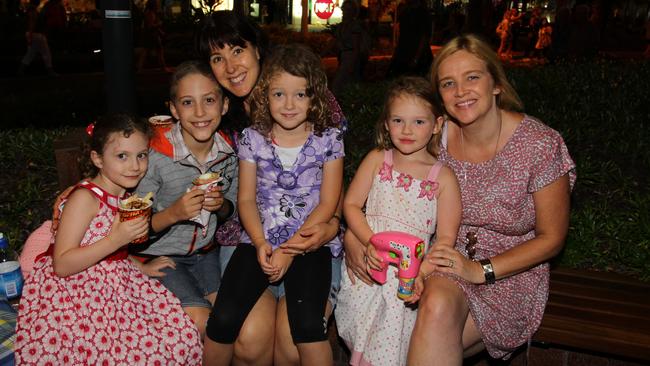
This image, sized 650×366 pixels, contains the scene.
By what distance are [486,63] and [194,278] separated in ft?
6.26

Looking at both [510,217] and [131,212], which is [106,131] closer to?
[131,212]

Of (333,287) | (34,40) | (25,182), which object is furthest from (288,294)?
(34,40)

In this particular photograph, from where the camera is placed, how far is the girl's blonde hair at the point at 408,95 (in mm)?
3177

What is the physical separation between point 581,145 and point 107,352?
4635 millimetres

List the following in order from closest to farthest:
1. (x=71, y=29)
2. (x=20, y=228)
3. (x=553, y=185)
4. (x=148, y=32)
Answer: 1. (x=553, y=185)
2. (x=20, y=228)
3. (x=148, y=32)
4. (x=71, y=29)

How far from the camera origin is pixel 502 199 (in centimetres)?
315

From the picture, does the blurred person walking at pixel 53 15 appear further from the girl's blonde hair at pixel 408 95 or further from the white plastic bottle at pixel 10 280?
the girl's blonde hair at pixel 408 95

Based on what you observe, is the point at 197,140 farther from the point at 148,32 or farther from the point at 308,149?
the point at 148,32

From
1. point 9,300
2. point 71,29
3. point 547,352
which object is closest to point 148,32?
point 71,29

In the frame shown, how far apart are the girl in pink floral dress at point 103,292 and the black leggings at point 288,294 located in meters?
0.18

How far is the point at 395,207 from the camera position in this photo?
326 centimetres

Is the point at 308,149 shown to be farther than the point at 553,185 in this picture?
Yes

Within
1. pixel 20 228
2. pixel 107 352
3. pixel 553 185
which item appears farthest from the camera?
pixel 20 228

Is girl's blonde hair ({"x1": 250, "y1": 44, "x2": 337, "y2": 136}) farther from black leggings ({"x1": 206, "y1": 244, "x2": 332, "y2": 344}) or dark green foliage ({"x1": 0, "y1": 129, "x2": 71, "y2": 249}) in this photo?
dark green foliage ({"x1": 0, "y1": 129, "x2": 71, "y2": 249})
